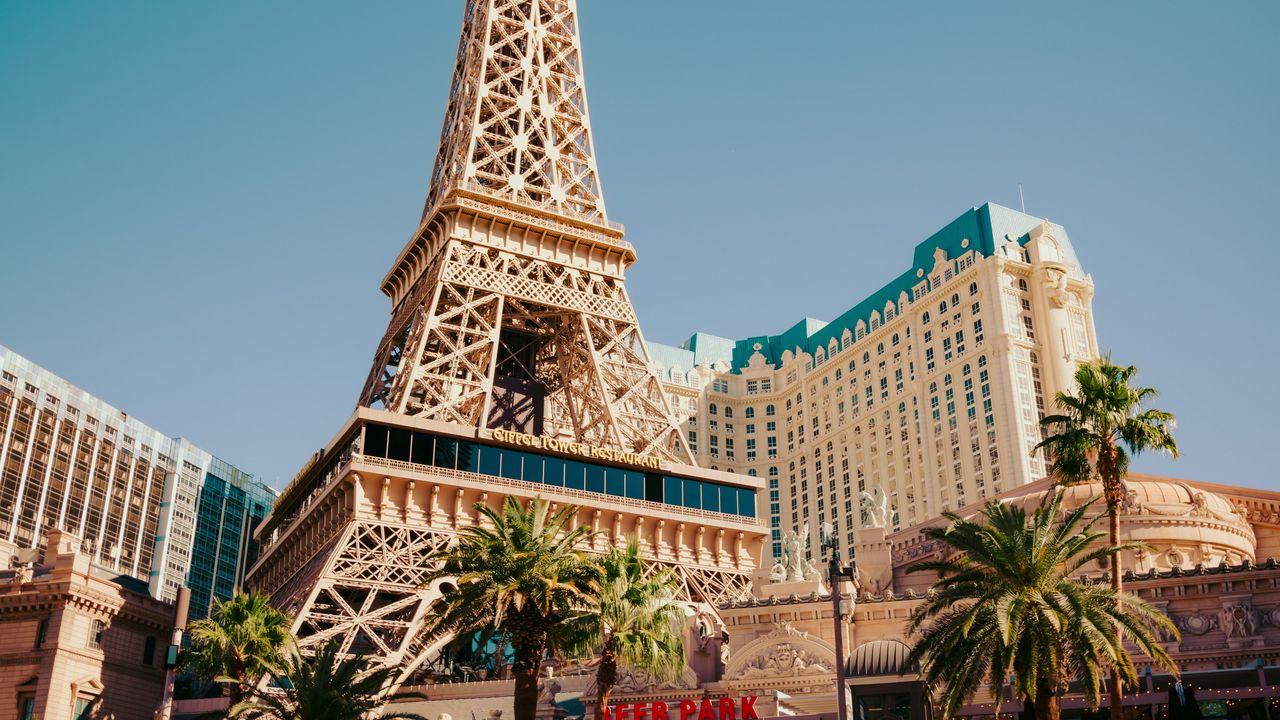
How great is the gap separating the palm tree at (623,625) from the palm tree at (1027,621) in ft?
25.9

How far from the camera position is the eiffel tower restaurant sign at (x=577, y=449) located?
60188mm

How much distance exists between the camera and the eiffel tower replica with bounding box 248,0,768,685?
55.2 meters

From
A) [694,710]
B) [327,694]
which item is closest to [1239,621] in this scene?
[694,710]

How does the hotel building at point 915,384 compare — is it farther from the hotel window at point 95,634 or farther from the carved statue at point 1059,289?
the hotel window at point 95,634

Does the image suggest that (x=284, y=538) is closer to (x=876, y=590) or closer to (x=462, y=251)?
(x=462, y=251)

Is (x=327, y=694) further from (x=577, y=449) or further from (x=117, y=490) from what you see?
(x=117, y=490)

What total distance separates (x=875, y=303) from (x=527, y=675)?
112 m

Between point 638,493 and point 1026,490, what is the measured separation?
27273mm

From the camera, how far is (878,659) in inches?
1780

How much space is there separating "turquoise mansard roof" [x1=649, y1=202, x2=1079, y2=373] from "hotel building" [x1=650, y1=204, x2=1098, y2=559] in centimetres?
19

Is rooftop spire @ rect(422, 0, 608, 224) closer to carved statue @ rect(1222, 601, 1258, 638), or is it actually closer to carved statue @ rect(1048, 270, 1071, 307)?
carved statue @ rect(1222, 601, 1258, 638)

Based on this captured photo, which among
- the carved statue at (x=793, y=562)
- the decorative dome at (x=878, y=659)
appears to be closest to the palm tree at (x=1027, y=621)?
the decorative dome at (x=878, y=659)

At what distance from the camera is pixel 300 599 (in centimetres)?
5203

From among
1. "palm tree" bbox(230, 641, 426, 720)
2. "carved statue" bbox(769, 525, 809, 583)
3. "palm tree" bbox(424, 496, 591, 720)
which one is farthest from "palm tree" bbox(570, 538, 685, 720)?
"carved statue" bbox(769, 525, 809, 583)
